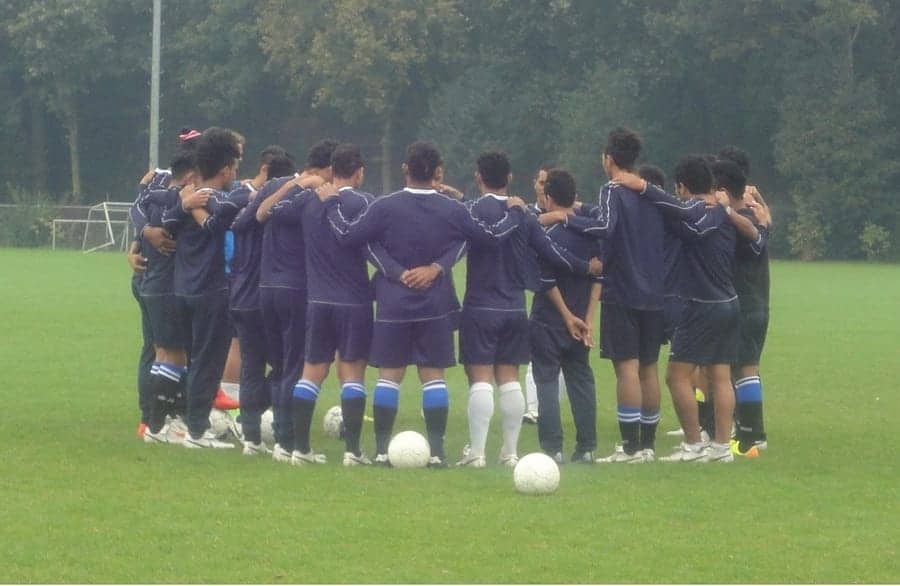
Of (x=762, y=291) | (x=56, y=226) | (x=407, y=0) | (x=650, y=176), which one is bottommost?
(x=56, y=226)

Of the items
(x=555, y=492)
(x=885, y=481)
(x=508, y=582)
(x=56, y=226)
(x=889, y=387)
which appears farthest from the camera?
(x=56, y=226)

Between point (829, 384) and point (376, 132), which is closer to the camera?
point (829, 384)

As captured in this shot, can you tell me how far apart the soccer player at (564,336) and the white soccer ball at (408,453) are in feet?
2.83

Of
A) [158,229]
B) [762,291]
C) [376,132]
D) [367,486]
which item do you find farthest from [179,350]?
[376,132]

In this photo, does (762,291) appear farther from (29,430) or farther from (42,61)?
(42,61)

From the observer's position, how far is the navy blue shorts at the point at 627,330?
10.2m

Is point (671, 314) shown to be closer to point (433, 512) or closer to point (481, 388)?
point (481, 388)

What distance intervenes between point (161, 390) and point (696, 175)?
4.12 meters

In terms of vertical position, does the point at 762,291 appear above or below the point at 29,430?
above

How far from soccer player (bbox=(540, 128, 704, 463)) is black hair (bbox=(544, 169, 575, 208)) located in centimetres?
14

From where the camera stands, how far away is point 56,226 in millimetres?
50719

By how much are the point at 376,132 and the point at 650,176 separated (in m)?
46.5

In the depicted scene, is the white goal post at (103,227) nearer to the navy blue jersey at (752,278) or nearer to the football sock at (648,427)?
the navy blue jersey at (752,278)

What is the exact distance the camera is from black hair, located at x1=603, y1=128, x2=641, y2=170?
33.2 feet
